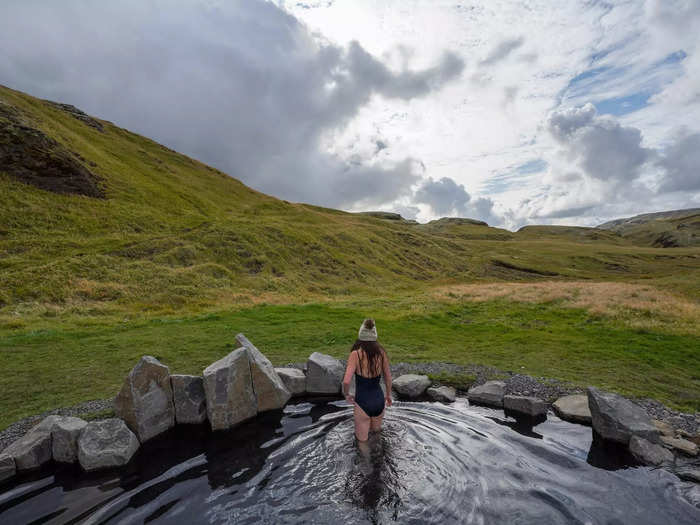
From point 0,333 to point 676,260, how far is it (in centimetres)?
17101

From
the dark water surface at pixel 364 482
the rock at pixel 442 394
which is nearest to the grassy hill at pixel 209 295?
the rock at pixel 442 394

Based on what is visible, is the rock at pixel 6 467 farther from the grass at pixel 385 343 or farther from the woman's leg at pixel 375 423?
the woman's leg at pixel 375 423

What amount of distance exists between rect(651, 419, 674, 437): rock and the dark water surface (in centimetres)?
192

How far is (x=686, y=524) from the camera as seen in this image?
717cm

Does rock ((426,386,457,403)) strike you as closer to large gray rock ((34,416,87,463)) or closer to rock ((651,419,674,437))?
rock ((651,419,674,437))

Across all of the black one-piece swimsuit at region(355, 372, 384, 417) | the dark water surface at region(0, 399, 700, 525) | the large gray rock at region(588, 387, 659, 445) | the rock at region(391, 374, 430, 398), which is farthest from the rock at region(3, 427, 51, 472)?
the large gray rock at region(588, 387, 659, 445)

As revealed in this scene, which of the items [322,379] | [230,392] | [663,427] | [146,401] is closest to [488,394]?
[663,427]

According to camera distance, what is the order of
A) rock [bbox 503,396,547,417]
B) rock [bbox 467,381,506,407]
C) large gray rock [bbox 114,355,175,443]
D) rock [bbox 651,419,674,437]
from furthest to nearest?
1. rock [bbox 467,381,506,407]
2. rock [bbox 503,396,547,417]
3. large gray rock [bbox 114,355,175,443]
4. rock [bbox 651,419,674,437]

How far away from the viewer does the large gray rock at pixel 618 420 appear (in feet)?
32.9

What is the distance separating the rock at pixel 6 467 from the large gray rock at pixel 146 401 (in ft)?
8.04

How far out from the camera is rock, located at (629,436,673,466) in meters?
9.29

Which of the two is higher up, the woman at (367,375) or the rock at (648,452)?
the woman at (367,375)

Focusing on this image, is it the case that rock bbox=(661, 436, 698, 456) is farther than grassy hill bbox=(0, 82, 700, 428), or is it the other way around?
grassy hill bbox=(0, 82, 700, 428)

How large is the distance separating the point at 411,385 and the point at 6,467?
40.7ft
